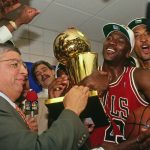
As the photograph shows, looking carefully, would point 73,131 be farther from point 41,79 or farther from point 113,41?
point 41,79

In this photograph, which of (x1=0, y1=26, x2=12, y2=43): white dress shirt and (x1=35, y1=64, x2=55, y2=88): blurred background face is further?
(x1=35, y1=64, x2=55, y2=88): blurred background face

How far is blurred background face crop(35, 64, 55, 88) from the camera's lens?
3043 mm

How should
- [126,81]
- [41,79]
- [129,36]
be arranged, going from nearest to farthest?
[126,81] < [129,36] < [41,79]

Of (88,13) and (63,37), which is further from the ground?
(63,37)

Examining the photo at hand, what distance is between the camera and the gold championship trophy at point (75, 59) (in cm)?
127

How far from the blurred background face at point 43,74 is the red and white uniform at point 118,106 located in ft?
5.14

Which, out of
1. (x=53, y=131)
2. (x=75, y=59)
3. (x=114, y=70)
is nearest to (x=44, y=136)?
(x=53, y=131)

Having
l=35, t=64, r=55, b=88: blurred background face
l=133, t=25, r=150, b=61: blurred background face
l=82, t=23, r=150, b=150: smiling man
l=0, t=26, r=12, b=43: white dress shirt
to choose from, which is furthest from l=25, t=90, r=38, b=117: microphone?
l=133, t=25, r=150, b=61: blurred background face

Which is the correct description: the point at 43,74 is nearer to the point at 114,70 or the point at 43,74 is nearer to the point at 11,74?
the point at 114,70

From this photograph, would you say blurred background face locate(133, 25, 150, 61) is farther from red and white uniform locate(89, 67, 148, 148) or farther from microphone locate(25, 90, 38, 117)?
microphone locate(25, 90, 38, 117)

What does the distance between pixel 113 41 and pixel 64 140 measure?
0.91 meters

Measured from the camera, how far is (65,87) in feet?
4.45

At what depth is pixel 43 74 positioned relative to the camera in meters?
3.08

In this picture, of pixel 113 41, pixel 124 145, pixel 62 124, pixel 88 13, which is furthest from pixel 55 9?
pixel 62 124
